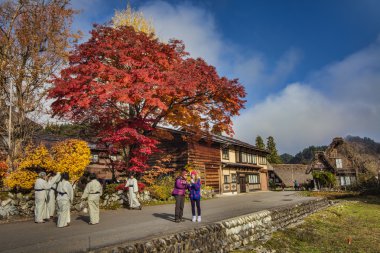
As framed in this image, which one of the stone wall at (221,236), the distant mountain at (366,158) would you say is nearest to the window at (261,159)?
the distant mountain at (366,158)

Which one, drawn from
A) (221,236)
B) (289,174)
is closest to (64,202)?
(221,236)

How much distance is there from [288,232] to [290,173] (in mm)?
38952

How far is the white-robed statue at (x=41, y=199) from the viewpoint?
1069 centimetres

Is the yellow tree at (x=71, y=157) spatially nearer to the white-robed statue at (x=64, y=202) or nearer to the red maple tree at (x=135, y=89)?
the red maple tree at (x=135, y=89)

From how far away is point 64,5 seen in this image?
1681cm

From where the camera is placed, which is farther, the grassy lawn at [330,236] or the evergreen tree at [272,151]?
the evergreen tree at [272,151]

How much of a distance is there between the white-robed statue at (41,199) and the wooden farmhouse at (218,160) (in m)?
9.67

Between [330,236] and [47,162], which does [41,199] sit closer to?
[47,162]

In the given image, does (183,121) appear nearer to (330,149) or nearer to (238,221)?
(238,221)

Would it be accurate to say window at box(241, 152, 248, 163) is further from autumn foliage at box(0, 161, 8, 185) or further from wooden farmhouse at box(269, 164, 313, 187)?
autumn foliage at box(0, 161, 8, 185)

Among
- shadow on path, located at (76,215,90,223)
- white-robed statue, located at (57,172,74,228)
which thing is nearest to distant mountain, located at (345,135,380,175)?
shadow on path, located at (76,215,90,223)

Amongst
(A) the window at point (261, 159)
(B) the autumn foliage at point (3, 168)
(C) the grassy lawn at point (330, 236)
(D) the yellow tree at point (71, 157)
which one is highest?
(A) the window at point (261, 159)

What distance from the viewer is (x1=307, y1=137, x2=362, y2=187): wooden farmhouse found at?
4009 centimetres

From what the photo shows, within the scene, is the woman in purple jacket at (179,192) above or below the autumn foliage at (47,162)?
below
